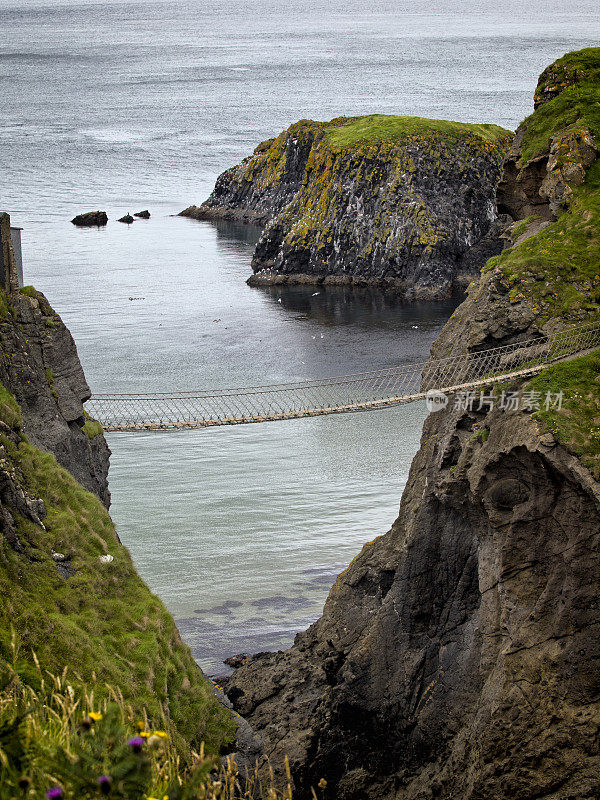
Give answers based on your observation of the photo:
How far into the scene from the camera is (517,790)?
1593cm

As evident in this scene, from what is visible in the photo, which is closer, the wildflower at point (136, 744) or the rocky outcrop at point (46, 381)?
the wildflower at point (136, 744)

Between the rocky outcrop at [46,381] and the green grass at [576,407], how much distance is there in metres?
8.27

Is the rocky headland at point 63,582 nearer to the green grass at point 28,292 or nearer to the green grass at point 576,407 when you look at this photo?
the green grass at point 28,292

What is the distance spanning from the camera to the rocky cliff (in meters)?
15.9

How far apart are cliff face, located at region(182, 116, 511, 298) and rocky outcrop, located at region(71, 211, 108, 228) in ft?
56.0

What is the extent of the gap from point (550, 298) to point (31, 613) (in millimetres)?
10844

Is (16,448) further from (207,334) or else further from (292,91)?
(292,91)

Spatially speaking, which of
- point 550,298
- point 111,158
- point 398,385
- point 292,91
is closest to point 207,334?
point 398,385

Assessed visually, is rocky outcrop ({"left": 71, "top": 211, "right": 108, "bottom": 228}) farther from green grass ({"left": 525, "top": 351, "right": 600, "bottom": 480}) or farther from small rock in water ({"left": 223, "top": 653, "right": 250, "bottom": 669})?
green grass ({"left": 525, "top": 351, "right": 600, "bottom": 480})

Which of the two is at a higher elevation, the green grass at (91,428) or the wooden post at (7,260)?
the wooden post at (7,260)

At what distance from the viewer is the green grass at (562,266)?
61.6 feet

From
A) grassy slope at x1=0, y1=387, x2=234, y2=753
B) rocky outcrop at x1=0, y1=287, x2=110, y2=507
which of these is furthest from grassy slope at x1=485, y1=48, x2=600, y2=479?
rocky outcrop at x1=0, y1=287, x2=110, y2=507

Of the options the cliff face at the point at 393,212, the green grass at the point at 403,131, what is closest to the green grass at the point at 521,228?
the cliff face at the point at 393,212

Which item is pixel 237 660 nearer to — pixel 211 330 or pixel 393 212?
pixel 211 330
